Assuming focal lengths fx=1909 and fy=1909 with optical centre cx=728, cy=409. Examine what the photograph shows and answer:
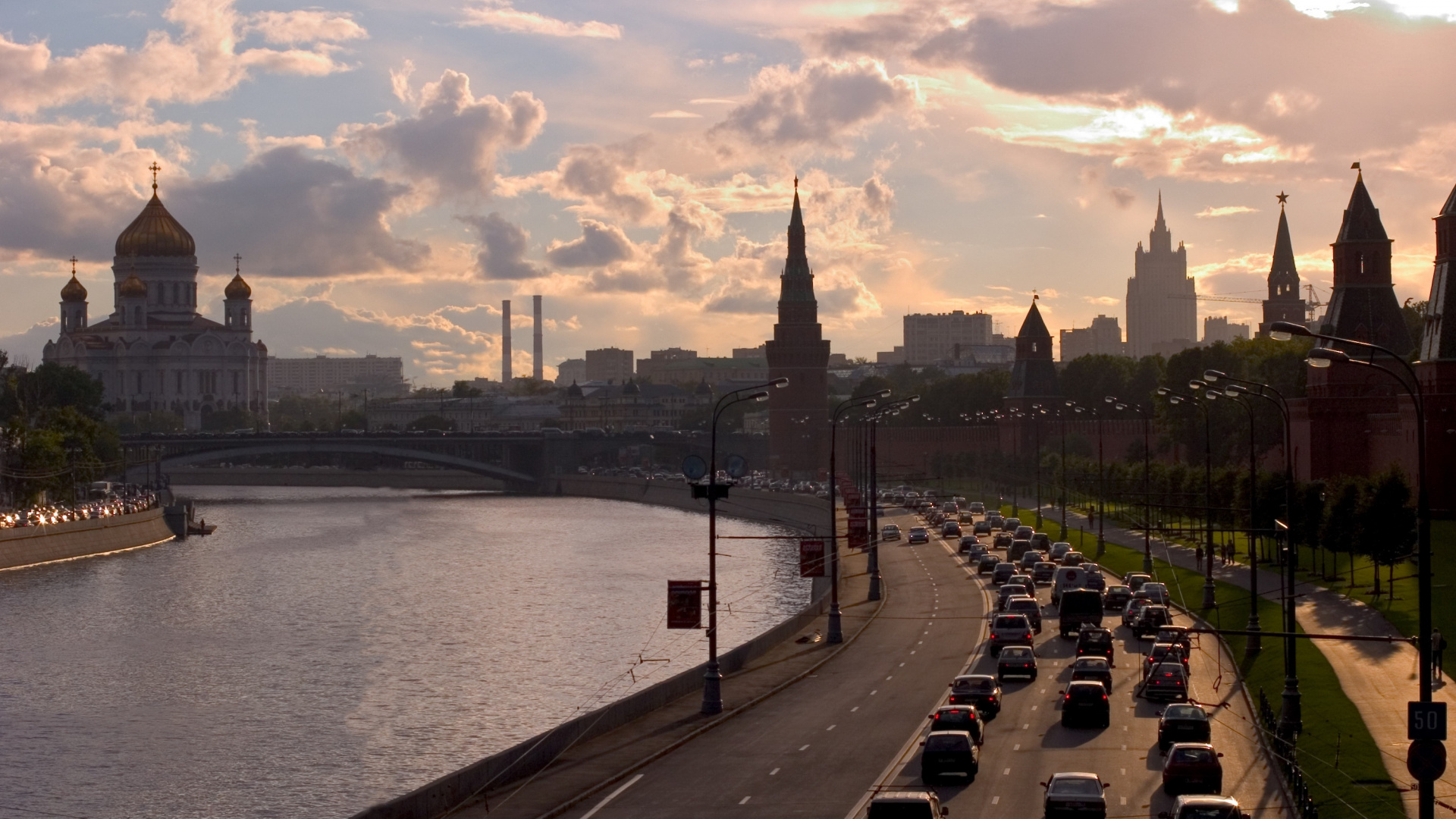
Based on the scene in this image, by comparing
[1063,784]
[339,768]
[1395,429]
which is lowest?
[339,768]

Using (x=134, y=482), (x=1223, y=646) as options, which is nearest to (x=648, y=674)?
(x=1223, y=646)

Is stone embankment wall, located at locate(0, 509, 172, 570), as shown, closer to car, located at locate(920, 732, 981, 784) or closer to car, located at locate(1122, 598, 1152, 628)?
car, located at locate(1122, 598, 1152, 628)

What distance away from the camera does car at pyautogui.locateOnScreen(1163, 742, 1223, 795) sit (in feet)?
83.1

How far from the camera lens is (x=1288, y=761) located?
90.6 feet

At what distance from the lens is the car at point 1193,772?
2534 cm

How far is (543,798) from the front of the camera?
86.7 ft

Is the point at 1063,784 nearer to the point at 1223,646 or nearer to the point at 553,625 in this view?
the point at 1223,646

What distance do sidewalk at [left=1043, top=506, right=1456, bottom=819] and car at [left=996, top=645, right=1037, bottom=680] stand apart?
19.3ft

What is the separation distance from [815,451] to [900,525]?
69.0 meters

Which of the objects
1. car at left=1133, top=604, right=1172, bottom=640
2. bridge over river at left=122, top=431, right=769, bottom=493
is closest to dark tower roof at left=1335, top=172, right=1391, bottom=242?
car at left=1133, top=604, right=1172, bottom=640

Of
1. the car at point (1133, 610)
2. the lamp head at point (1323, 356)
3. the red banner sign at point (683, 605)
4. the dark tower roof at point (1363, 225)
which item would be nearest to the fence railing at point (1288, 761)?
the lamp head at point (1323, 356)

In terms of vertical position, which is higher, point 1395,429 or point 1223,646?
point 1395,429

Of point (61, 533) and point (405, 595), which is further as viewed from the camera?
point (61, 533)

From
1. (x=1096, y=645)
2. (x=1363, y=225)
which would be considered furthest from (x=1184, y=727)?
(x=1363, y=225)
